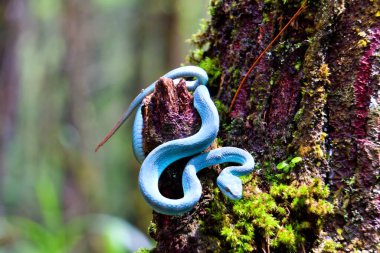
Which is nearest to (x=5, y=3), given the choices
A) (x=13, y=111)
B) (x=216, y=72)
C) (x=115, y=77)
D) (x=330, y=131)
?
(x=13, y=111)

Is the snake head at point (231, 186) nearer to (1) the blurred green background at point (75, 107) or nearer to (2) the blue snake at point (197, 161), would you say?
(2) the blue snake at point (197, 161)

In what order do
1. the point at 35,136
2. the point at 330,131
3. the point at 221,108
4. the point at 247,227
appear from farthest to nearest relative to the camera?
the point at 35,136, the point at 221,108, the point at 330,131, the point at 247,227

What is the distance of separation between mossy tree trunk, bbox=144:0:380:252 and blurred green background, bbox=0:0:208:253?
105 inches

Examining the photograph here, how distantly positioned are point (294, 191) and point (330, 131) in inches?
18.4

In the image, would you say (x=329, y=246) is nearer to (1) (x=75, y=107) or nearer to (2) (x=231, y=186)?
(2) (x=231, y=186)

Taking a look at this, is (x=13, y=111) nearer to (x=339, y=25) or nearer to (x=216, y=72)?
(x=216, y=72)

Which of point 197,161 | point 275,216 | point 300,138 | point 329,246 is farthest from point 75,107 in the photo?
point 329,246

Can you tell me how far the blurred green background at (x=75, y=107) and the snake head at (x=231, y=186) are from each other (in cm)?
273

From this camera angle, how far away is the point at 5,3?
7449mm

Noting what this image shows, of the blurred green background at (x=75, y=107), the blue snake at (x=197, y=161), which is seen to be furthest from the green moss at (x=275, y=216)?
the blurred green background at (x=75, y=107)

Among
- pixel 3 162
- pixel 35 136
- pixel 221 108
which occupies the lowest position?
pixel 35 136

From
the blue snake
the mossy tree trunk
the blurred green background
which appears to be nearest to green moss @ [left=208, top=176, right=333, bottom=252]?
the mossy tree trunk

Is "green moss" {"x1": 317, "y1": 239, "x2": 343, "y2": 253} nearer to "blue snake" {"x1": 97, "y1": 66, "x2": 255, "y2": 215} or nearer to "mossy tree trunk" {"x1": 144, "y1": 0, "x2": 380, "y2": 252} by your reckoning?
"mossy tree trunk" {"x1": 144, "y1": 0, "x2": 380, "y2": 252}

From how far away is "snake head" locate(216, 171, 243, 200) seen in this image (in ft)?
8.06
